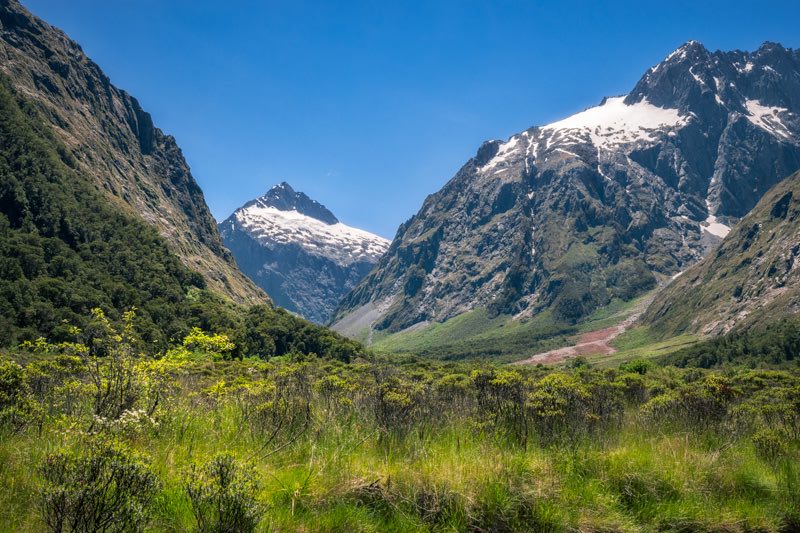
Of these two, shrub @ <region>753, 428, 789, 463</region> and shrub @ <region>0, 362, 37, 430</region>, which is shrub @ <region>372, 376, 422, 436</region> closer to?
shrub @ <region>0, 362, 37, 430</region>

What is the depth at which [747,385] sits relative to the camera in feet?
81.2

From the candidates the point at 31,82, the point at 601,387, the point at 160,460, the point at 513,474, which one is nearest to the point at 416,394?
the point at 513,474

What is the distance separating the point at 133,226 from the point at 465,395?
554ft

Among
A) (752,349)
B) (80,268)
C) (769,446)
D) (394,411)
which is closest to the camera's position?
(394,411)

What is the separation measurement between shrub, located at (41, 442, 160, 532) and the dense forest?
92.3 metres

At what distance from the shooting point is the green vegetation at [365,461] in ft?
19.9

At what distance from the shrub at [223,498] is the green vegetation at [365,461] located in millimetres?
22

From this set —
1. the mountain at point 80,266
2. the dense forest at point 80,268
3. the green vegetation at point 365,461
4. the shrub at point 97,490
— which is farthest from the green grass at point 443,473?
the dense forest at point 80,268

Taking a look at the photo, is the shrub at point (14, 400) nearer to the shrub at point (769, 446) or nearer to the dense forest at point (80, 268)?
the shrub at point (769, 446)

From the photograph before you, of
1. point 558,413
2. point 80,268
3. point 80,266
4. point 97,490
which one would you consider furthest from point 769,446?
point 80,266

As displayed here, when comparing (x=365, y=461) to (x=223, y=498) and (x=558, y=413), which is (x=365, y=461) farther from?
(x=558, y=413)

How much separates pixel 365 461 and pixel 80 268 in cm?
13503

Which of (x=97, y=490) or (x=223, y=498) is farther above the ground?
(x=97, y=490)

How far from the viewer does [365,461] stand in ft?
28.4
